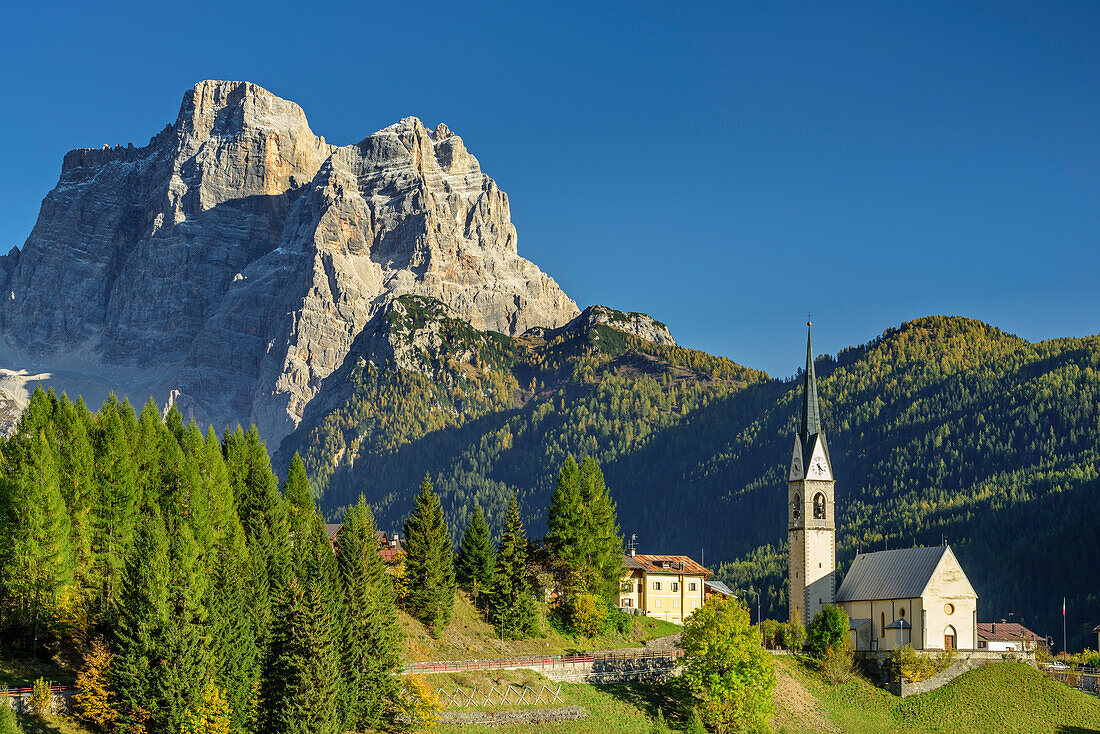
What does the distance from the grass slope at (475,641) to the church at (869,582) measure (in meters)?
21.9

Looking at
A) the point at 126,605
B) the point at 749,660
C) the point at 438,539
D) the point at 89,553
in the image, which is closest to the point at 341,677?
the point at 126,605

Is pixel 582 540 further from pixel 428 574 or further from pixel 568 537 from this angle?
pixel 428 574

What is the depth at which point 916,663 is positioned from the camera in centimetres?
11481

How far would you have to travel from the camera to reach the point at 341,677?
82125 millimetres

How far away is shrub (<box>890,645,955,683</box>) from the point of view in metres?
115

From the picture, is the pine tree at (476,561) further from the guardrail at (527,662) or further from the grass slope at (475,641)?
the guardrail at (527,662)

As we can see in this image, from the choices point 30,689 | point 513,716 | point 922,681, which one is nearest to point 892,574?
point 922,681

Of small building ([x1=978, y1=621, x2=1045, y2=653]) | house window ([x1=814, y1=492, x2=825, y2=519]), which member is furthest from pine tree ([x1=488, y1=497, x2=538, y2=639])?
small building ([x1=978, y1=621, x2=1045, y2=653])

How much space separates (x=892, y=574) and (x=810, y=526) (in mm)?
11060

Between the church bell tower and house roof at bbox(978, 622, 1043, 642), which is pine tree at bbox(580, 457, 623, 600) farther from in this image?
house roof at bbox(978, 622, 1043, 642)

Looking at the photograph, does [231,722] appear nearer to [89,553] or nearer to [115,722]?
[115,722]

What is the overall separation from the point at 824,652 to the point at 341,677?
175ft

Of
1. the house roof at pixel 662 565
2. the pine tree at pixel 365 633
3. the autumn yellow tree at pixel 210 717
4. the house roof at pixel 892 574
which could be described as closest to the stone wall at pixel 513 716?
the pine tree at pixel 365 633

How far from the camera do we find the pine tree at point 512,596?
11169cm
